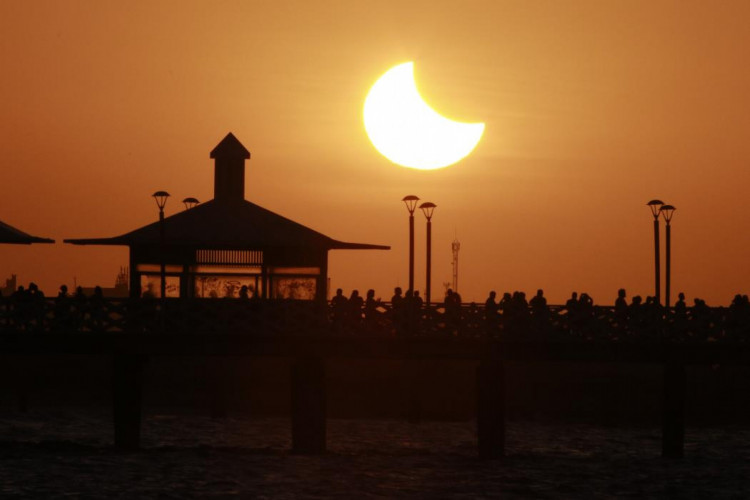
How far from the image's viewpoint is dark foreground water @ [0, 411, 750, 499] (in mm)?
40750

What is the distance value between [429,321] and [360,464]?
4.80m

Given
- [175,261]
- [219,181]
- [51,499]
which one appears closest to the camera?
[51,499]

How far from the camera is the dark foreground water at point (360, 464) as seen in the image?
134 ft

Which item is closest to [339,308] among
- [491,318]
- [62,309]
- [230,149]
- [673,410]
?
[491,318]

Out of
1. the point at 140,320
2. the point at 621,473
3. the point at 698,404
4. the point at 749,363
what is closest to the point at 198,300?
the point at 140,320

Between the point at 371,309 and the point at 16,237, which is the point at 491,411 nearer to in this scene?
the point at 371,309

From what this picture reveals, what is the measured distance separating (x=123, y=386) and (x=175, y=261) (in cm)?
677

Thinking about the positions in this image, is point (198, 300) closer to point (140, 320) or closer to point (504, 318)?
point (140, 320)

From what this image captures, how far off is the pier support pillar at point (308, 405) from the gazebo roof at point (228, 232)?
712 cm

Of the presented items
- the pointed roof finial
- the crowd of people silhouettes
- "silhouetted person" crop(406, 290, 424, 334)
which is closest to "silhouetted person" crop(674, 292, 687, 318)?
the crowd of people silhouettes

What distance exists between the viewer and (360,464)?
4506 cm

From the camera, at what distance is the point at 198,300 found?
44.1m

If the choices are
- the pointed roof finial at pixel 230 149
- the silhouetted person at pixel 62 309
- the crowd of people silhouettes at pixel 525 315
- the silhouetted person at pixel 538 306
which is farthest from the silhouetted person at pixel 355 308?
the pointed roof finial at pixel 230 149

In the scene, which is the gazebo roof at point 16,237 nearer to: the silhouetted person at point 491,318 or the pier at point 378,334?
the pier at point 378,334
